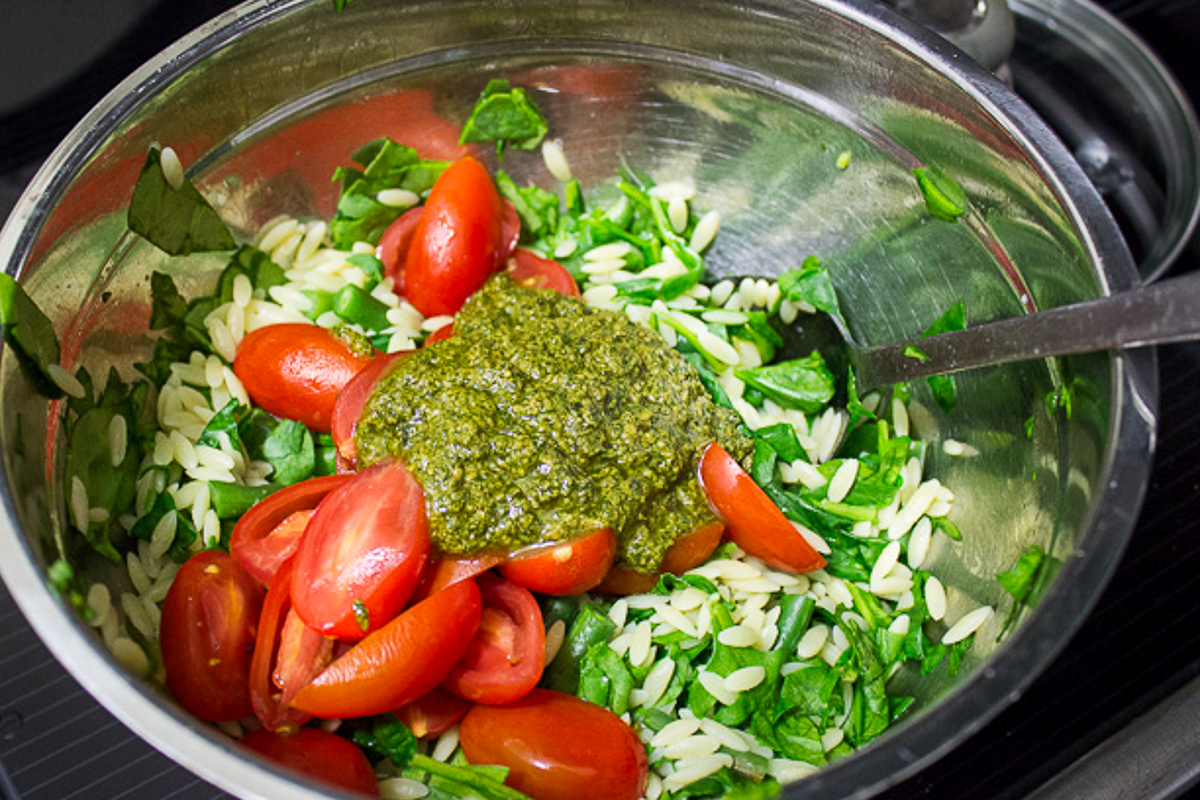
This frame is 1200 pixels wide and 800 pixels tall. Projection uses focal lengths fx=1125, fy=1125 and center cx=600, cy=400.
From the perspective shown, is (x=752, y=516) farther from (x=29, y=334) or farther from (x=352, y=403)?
(x=29, y=334)

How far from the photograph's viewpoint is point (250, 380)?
1274 millimetres

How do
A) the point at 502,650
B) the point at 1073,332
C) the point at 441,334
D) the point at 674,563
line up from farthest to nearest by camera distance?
the point at 441,334 → the point at 674,563 → the point at 502,650 → the point at 1073,332

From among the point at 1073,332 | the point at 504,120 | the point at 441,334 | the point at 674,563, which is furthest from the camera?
Result: the point at 504,120

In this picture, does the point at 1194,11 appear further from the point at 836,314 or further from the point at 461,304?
the point at 461,304

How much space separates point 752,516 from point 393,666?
1.33ft

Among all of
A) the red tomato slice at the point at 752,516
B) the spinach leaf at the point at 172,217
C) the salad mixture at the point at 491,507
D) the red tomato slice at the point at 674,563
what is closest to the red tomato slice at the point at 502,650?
the salad mixture at the point at 491,507

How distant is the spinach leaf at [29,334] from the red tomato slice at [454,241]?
43cm

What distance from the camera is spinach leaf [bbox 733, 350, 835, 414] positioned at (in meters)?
1.33

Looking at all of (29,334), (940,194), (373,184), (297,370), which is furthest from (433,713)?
(940,194)

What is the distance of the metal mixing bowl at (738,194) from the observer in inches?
36.1

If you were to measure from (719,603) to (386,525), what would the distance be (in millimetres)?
360

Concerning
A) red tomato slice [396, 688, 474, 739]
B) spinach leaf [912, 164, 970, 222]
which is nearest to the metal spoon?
spinach leaf [912, 164, 970, 222]

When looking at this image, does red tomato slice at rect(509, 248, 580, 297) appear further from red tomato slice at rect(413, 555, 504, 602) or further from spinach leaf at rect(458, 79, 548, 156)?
red tomato slice at rect(413, 555, 504, 602)

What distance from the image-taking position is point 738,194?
1480mm
